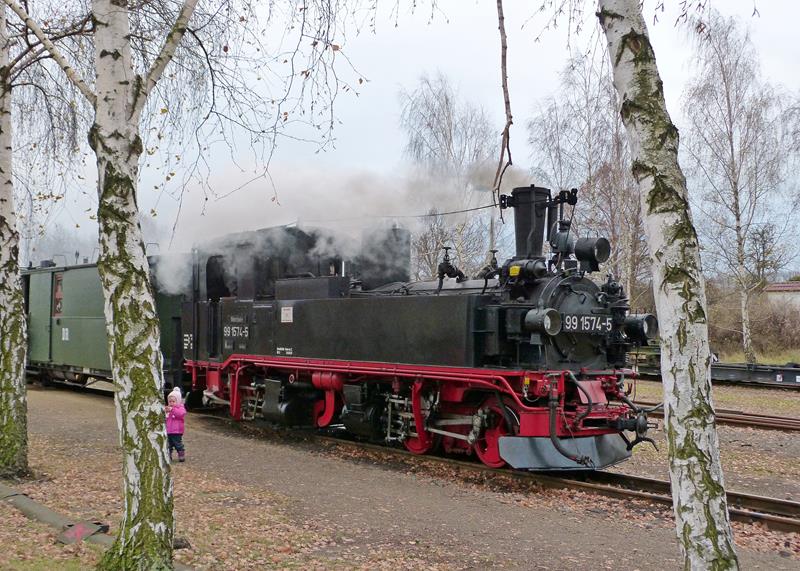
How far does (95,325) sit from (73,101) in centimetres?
580

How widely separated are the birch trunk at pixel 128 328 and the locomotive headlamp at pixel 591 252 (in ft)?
16.6

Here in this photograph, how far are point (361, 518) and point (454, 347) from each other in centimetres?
229

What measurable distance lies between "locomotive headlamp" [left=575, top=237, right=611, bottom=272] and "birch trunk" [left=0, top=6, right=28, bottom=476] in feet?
19.7

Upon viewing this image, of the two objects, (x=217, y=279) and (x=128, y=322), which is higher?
(x=217, y=279)

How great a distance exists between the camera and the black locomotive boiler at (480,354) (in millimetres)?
7387

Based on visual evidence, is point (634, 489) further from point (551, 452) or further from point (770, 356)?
point (770, 356)

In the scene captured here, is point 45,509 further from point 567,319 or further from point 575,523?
point 567,319

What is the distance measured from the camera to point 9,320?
7352 mm

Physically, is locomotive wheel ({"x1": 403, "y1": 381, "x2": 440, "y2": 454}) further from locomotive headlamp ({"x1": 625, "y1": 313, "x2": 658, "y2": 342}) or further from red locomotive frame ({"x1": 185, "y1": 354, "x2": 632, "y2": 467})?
locomotive headlamp ({"x1": 625, "y1": 313, "x2": 658, "y2": 342})

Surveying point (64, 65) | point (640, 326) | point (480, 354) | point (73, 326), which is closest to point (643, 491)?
point (640, 326)

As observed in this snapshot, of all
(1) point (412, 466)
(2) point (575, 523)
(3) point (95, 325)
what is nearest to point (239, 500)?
(1) point (412, 466)

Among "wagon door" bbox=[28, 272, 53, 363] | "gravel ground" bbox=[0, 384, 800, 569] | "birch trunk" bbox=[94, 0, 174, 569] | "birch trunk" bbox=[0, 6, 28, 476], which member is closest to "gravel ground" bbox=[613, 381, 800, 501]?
"gravel ground" bbox=[0, 384, 800, 569]

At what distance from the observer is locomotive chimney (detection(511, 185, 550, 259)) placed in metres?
7.96

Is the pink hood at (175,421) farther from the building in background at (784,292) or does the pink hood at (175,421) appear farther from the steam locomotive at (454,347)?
the building in background at (784,292)
